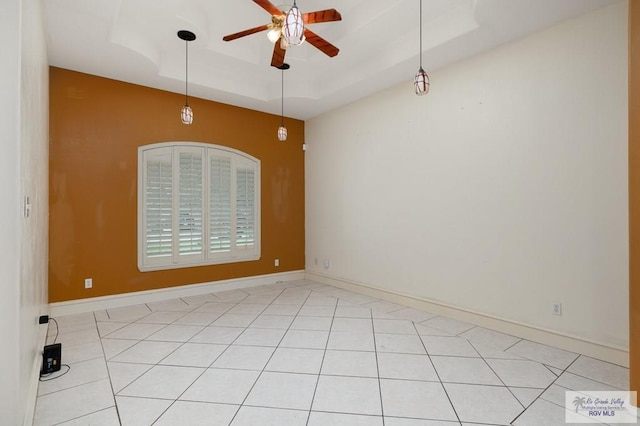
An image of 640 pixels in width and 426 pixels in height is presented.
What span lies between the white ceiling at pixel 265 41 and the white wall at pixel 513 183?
294 millimetres

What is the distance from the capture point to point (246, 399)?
2197 mm

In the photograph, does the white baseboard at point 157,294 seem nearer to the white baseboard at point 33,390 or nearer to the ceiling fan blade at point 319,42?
the white baseboard at point 33,390

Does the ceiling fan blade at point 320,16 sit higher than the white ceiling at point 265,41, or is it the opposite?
the white ceiling at point 265,41

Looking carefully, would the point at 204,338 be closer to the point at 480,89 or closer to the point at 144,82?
the point at 144,82

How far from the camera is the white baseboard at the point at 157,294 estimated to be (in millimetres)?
3977

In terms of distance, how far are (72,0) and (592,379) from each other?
17.4 ft

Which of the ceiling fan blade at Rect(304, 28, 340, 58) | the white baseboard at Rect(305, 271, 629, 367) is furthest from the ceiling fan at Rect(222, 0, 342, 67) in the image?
the white baseboard at Rect(305, 271, 629, 367)

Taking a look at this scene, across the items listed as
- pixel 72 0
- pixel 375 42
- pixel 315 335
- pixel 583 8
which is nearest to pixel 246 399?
pixel 315 335

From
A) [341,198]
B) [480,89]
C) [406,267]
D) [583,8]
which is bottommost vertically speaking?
[406,267]

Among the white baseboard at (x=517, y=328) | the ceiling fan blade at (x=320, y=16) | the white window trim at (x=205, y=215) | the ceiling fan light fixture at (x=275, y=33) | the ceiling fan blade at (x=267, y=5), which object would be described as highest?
the ceiling fan blade at (x=267, y=5)

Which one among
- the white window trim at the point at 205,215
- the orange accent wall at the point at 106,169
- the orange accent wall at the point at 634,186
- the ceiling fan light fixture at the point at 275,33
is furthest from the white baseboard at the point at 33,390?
the orange accent wall at the point at 634,186

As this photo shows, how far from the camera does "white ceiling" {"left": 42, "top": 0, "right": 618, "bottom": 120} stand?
9.95 feet

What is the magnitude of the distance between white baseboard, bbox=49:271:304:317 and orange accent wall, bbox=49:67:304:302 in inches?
2.9

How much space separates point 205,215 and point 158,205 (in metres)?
0.69
